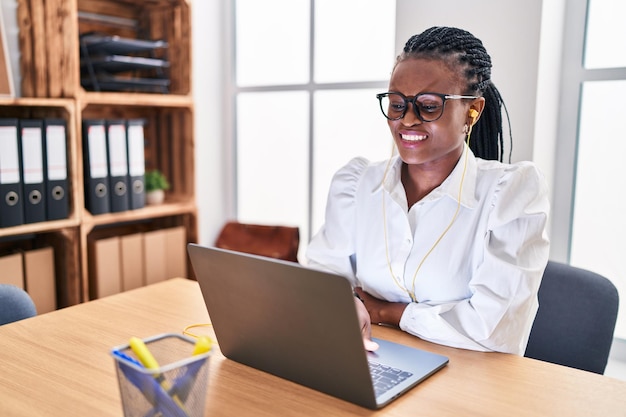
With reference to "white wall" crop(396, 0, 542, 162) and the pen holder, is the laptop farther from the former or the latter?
"white wall" crop(396, 0, 542, 162)

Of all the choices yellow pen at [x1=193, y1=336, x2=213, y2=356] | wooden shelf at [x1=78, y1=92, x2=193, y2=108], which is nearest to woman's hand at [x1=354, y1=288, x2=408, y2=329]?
yellow pen at [x1=193, y1=336, x2=213, y2=356]

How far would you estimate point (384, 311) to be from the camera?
53.7 inches

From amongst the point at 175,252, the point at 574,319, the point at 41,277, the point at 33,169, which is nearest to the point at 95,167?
the point at 33,169

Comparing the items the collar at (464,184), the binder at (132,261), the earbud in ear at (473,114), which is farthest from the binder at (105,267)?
the earbud in ear at (473,114)

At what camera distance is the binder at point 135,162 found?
2.50 m

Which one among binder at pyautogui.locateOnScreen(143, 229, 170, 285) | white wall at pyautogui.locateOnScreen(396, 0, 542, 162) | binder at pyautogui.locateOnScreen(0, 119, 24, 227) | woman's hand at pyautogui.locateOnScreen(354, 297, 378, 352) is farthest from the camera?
binder at pyautogui.locateOnScreen(143, 229, 170, 285)

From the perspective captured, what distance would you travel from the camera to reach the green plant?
A: 8.96 feet

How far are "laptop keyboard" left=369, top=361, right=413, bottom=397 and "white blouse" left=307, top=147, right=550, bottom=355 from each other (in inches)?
8.3

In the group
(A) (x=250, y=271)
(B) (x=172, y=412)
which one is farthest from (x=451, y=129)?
(B) (x=172, y=412)

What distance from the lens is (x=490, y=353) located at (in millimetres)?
1187

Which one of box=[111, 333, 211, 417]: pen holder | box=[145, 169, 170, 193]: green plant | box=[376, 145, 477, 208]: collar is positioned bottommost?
box=[111, 333, 211, 417]: pen holder

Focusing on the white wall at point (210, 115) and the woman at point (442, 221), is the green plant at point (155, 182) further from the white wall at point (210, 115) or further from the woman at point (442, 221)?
the woman at point (442, 221)

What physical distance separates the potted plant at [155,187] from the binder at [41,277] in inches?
21.3

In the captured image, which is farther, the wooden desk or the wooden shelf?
the wooden shelf
